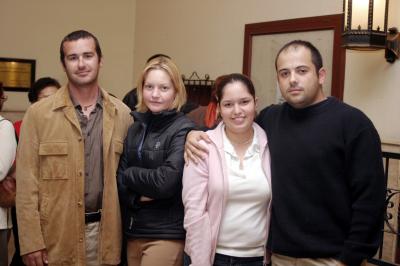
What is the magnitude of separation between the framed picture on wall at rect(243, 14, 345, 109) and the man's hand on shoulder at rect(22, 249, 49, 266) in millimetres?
2534

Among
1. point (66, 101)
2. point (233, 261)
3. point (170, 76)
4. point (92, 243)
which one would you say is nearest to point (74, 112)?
point (66, 101)

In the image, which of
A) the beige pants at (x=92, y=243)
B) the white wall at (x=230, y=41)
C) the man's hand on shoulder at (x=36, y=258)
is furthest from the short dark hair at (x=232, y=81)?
the white wall at (x=230, y=41)

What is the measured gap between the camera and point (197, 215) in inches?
74.4

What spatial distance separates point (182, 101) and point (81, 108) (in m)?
0.46

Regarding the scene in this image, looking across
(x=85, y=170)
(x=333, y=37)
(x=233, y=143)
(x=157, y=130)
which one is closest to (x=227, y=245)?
(x=233, y=143)

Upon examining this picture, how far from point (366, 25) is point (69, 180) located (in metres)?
2.25

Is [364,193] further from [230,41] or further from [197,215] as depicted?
[230,41]

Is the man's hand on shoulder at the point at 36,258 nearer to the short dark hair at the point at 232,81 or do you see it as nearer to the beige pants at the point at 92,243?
the beige pants at the point at 92,243

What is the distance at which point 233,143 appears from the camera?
1.98 m

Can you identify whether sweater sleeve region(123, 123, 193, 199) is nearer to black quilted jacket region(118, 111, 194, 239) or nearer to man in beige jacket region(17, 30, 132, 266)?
black quilted jacket region(118, 111, 194, 239)

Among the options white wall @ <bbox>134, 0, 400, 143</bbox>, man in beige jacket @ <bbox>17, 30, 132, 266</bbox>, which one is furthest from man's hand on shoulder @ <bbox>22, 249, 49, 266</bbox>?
white wall @ <bbox>134, 0, 400, 143</bbox>

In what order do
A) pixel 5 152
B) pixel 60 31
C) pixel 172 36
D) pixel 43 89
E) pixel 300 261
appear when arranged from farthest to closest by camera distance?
pixel 60 31
pixel 172 36
pixel 43 89
pixel 5 152
pixel 300 261

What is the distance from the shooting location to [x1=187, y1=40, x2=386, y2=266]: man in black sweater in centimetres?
172

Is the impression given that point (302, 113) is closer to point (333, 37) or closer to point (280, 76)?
point (280, 76)
